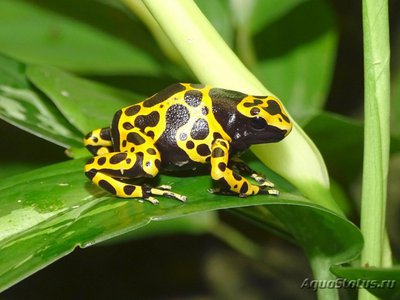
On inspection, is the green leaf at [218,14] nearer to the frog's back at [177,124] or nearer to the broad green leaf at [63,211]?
the frog's back at [177,124]

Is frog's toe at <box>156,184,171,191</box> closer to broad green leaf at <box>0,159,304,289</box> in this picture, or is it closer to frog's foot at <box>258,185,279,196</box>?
broad green leaf at <box>0,159,304,289</box>

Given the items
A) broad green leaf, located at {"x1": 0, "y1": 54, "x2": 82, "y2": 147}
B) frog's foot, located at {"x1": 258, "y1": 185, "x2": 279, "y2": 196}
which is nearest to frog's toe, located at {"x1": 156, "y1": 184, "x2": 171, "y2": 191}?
frog's foot, located at {"x1": 258, "y1": 185, "x2": 279, "y2": 196}

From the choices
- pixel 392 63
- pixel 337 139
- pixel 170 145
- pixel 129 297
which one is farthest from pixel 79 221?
pixel 392 63

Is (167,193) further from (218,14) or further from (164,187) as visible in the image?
(218,14)

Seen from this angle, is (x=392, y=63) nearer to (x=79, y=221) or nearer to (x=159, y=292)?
(x=159, y=292)

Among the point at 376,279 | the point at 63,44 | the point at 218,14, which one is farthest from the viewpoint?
the point at 63,44

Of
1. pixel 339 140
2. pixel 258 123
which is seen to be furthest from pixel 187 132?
pixel 339 140

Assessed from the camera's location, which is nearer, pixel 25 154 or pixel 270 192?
pixel 270 192
